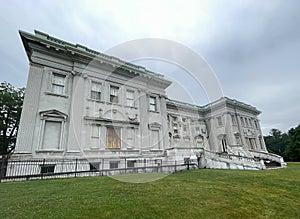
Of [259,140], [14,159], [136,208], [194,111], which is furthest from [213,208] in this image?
[259,140]

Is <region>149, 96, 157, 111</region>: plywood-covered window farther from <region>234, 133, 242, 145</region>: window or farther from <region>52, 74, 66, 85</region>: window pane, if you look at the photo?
<region>234, 133, 242, 145</region>: window

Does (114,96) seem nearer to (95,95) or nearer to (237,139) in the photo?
(95,95)

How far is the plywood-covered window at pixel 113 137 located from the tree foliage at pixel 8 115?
1711 cm

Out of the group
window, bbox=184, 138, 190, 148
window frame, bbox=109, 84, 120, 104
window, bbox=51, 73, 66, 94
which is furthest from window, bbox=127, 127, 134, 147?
window, bbox=184, 138, 190, 148

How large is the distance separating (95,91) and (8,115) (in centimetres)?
1657

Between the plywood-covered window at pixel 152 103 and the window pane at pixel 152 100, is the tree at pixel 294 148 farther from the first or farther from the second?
the window pane at pixel 152 100

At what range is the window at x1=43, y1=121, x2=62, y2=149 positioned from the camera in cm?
1197

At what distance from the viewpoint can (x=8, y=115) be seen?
22531mm

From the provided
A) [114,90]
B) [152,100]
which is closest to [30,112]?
[114,90]

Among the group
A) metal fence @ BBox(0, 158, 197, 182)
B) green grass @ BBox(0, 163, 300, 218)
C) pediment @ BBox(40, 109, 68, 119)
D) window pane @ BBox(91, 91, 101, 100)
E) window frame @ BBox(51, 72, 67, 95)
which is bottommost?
green grass @ BBox(0, 163, 300, 218)

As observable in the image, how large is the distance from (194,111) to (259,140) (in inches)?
572

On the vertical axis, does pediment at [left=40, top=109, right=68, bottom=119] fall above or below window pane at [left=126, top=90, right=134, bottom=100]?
below

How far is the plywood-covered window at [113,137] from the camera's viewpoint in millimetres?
14625

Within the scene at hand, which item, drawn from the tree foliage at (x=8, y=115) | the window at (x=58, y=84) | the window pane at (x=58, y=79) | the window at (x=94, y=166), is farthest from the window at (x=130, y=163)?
the tree foliage at (x=8, y=115)
